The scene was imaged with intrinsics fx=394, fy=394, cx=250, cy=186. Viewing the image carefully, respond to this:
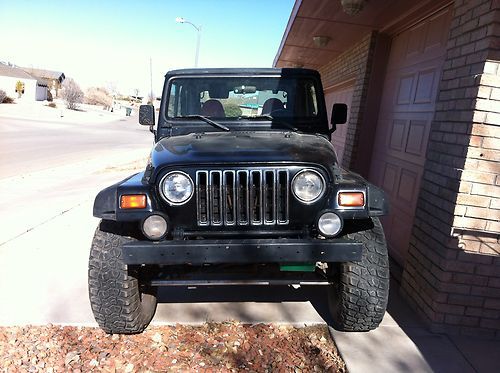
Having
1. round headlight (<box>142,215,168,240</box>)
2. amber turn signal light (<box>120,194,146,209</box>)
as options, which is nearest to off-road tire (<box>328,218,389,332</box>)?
round headlight (<box>142,215,168,240</box>)

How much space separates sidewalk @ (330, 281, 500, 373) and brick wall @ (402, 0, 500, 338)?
5.3 inches

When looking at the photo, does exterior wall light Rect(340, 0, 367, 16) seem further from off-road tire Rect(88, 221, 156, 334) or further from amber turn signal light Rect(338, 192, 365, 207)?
off-road tire Rect(88, 221, 156, 334)

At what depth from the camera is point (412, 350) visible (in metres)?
2.75

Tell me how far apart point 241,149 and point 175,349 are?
1.45 metres

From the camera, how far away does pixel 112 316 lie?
2.74 metres

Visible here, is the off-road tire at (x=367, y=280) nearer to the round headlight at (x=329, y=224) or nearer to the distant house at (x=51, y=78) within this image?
the round headlight at (x=329, y=224)

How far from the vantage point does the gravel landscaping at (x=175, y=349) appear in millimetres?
2537

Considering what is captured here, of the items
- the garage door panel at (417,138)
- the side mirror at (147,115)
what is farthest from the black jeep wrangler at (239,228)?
the garage door panel at (417,138)

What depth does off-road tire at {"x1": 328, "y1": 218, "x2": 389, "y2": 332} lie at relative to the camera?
2703mm

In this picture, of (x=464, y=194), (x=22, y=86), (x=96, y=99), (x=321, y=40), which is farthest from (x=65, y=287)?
(x=96, y=99)

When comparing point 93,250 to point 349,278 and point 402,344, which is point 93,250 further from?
point 402,344

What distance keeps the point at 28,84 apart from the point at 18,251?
6108 centimetres

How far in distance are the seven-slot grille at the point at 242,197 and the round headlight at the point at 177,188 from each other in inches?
2.3

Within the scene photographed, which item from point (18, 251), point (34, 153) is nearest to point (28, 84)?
point (34, 153)
